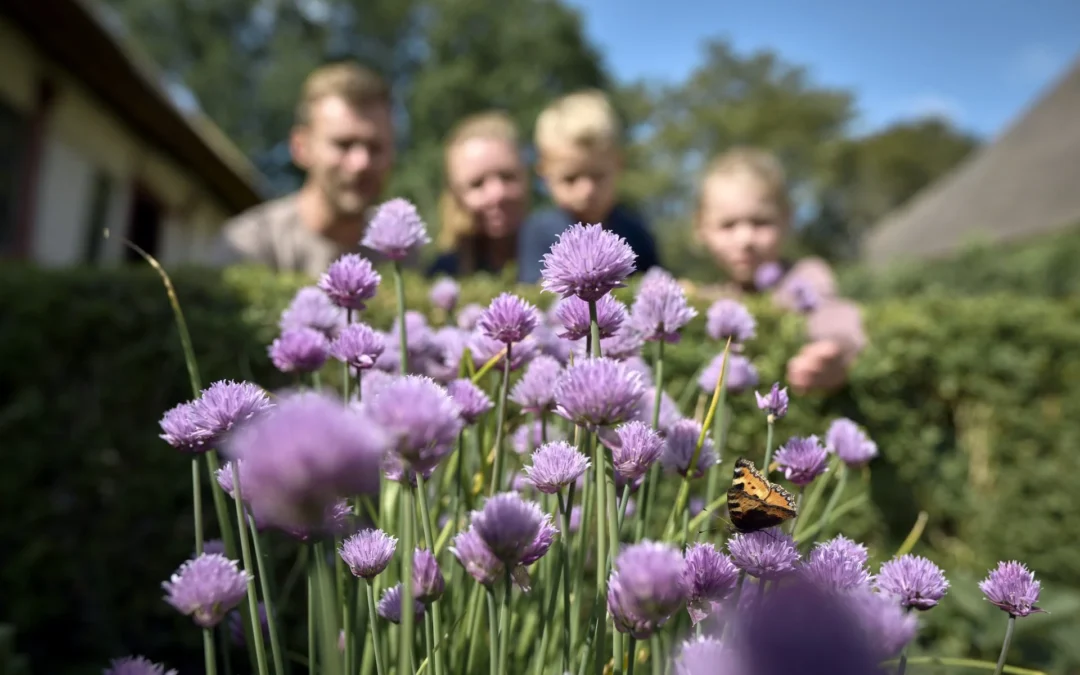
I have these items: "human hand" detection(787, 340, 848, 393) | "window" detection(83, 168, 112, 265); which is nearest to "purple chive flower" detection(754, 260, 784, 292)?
"human hand" detection(787, 340, 848, 393)

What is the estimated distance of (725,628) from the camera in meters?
0.68

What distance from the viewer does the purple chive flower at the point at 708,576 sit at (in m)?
0.65

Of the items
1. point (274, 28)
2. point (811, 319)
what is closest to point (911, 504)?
point (811, 319)

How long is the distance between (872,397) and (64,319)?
318 centimetres

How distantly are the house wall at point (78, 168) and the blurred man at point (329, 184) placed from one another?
287 cm

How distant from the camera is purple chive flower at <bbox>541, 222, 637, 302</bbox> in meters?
0.69

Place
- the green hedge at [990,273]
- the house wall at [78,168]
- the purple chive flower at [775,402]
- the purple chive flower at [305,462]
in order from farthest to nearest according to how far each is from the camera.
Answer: the green hedge at [990,273] < the house wall at [78,168] < the purple chive flower at [775,402] < the purple chive flower at [305,462]

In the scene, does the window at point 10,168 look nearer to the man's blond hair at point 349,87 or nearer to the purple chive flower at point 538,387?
the man's blond hair at point 349,87

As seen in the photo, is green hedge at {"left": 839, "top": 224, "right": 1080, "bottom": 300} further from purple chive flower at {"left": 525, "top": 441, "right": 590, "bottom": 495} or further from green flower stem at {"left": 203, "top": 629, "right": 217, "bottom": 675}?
green flower stem at {"left": 203, "top": 629, "right": 217, "bottom": 675}

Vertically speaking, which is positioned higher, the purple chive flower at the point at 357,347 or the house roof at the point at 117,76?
the house roof at the point at 117,76

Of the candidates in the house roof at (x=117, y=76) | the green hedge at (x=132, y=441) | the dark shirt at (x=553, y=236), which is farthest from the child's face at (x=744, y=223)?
the house roof at (x=117, y=76)

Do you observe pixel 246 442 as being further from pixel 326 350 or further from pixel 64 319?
pixel 64 319

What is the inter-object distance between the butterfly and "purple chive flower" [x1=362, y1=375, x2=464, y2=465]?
0.35 meters

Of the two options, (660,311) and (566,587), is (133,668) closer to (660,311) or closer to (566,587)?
(566,587)
